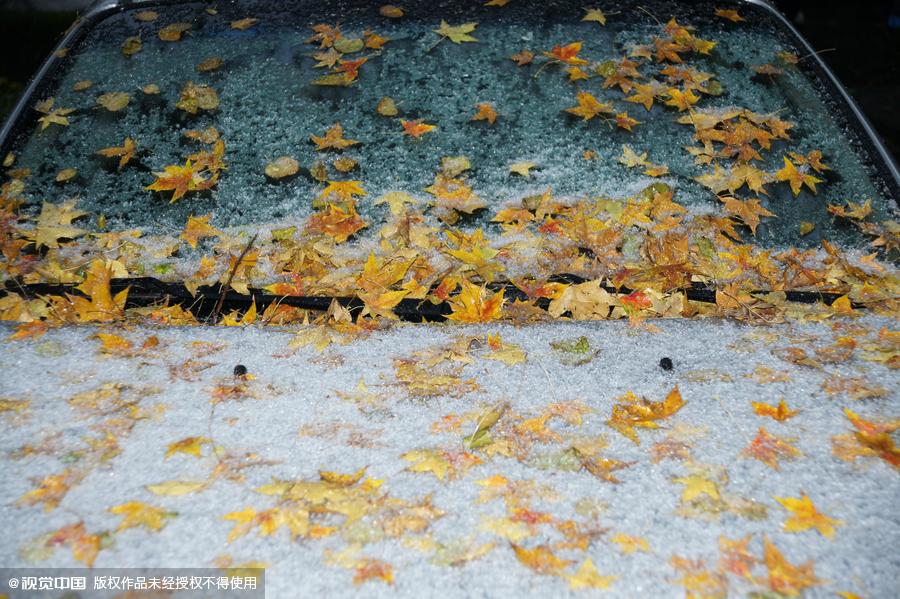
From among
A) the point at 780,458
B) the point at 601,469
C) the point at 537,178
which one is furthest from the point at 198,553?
the point at 537,178

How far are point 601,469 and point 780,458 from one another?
296 millimetres

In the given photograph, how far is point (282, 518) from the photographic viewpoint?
2.52 feet

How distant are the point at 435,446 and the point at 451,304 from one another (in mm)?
358

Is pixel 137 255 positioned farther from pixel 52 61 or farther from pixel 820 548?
pixel 820 548

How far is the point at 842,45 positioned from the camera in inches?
260

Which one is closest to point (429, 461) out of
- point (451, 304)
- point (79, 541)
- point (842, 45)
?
point (451, 304)

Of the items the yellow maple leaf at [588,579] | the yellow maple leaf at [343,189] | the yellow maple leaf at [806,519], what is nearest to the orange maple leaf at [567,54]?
the yellow maple leaf at [343,189]

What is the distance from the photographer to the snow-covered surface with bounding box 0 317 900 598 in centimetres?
72

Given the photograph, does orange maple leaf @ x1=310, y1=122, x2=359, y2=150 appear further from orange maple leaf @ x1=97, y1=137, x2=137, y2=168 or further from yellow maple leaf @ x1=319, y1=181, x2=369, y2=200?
orange maple leaf @ x1=97, y1=137, x2=137, y2=168

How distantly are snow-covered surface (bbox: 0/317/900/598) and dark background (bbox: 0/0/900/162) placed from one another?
204 inches

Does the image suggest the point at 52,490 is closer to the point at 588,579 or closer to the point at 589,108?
the point at 588,579

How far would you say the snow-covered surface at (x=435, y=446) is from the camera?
72 cm

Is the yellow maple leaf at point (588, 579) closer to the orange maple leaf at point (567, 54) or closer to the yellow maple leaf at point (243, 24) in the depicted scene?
the orange maple leaf at point (567, 54)

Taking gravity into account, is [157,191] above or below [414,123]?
below
